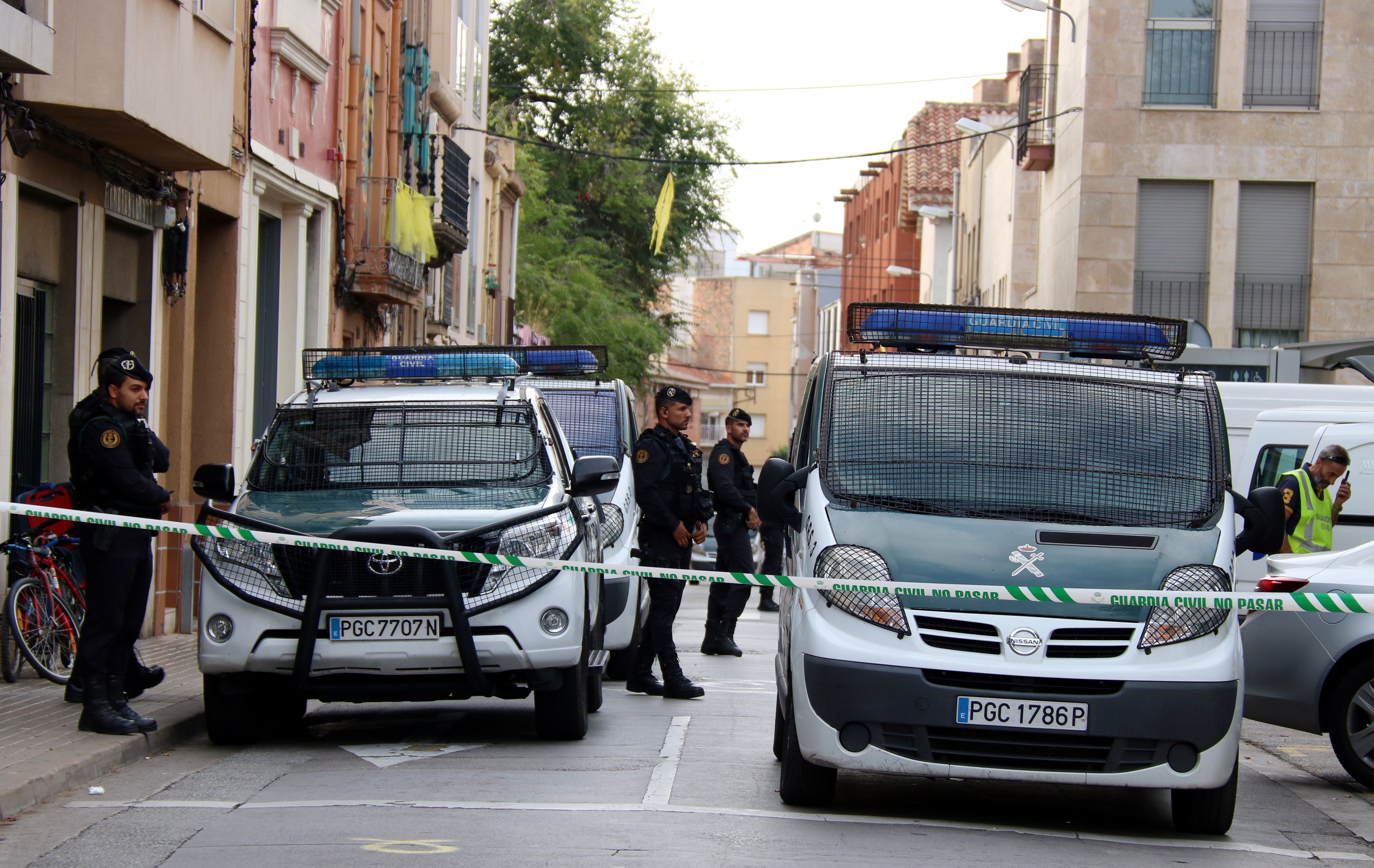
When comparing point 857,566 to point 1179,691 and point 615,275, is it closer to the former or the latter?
point 1179,691

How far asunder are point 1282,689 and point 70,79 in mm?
8975

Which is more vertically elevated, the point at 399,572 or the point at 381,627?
the point at 399,572

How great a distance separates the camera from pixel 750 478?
14.8 metres

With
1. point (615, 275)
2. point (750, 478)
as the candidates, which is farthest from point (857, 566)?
point (615, 275)

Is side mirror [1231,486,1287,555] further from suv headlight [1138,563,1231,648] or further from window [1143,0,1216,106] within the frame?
window [1143,0,1216,106]

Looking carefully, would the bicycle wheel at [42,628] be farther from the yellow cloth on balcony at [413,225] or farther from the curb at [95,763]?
the yellow cloth on balcony at [413,225]

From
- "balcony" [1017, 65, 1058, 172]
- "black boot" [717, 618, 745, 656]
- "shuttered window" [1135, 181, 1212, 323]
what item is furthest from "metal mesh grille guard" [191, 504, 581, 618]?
"balcony" [1017, 65, 1058, 172]

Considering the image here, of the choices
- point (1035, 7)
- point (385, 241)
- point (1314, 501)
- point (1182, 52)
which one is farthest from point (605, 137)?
point (1314, 501)

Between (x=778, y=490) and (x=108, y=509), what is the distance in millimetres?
3566

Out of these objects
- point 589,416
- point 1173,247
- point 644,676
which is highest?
point 1173,247

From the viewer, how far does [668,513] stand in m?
11.3

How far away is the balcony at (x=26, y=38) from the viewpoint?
11.2 meters

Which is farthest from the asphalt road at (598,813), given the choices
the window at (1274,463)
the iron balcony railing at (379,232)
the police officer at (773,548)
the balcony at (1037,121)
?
the balcony at (1037,121)

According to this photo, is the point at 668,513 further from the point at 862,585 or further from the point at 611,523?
the point at 862,585
